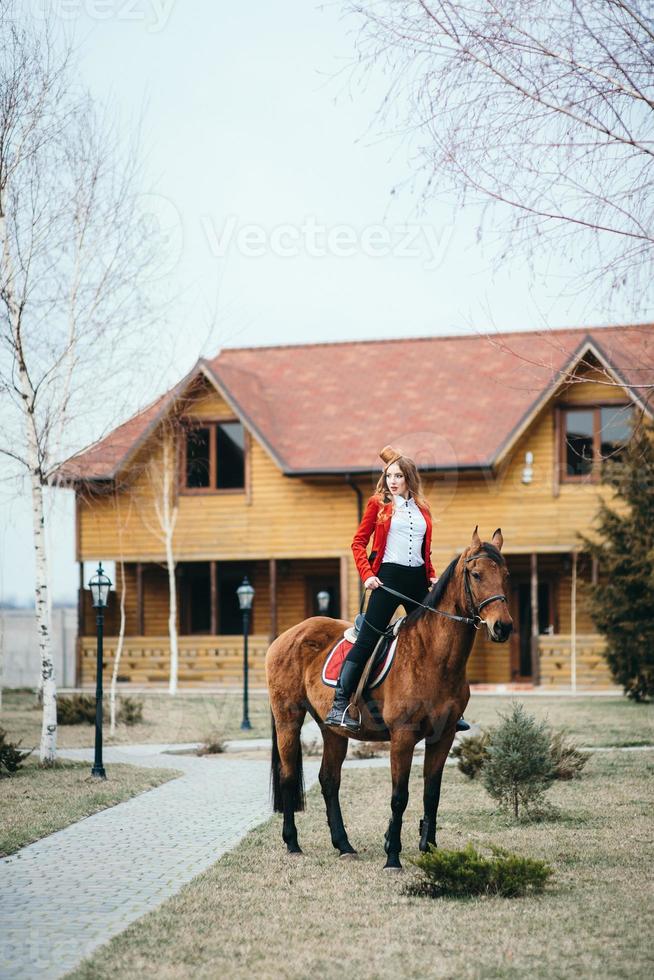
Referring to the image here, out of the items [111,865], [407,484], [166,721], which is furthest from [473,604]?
[166,721]

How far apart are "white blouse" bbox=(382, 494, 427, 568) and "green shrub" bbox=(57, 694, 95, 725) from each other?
1315 centimetres

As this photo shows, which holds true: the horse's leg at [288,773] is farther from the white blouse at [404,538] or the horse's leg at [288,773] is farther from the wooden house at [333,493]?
the wooden house at [333,493]

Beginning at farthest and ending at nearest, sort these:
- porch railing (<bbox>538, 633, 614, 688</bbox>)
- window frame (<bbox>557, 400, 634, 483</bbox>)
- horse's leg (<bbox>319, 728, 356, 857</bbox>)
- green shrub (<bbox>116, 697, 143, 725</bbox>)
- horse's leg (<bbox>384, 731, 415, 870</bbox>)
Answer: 1. window frame (<bbox>557, 400, 634, 483</bbox>)
2. porch railing (<bbox>538, 633, 614, 688</bbox>)
3. green shrub (<bbox>116, 697, 143, 725</bbox>)
4. horse's leg (<bbox>319, 728, 356, 857</bbox>)
5. horse's leg (<bbox>384, 731, 415, 870</bbox>)

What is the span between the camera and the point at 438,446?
2838 cm

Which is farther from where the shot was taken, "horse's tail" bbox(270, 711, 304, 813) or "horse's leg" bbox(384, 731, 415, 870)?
"horse's tail" bbox(270, 711, 304, 813)

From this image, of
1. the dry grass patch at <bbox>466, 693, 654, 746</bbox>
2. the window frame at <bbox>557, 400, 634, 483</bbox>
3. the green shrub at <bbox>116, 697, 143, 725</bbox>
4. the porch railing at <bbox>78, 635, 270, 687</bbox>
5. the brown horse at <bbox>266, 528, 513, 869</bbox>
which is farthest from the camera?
the porch railing at <bbox>78, 635, 270, 687</bbox>

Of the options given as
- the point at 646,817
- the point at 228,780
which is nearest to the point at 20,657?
the point at 228,780

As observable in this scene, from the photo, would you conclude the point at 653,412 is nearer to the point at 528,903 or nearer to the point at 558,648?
the point at 558,648

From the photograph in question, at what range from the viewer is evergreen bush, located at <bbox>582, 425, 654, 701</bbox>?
2212 centimetres

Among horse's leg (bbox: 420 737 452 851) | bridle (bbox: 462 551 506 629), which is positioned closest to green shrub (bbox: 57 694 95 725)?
horse's leg (bbox: 420 737 452 851)

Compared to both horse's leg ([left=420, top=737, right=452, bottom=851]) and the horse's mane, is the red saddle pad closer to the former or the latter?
the horse's mane

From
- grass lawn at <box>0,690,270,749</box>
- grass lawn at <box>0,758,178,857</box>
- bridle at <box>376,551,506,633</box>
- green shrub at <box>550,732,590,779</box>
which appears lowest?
grass lawn at <box>0,690,270,749</box>

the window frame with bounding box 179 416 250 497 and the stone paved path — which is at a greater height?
the window frame with bounding box 179 416 250 497

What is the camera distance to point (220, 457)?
30297 mm
